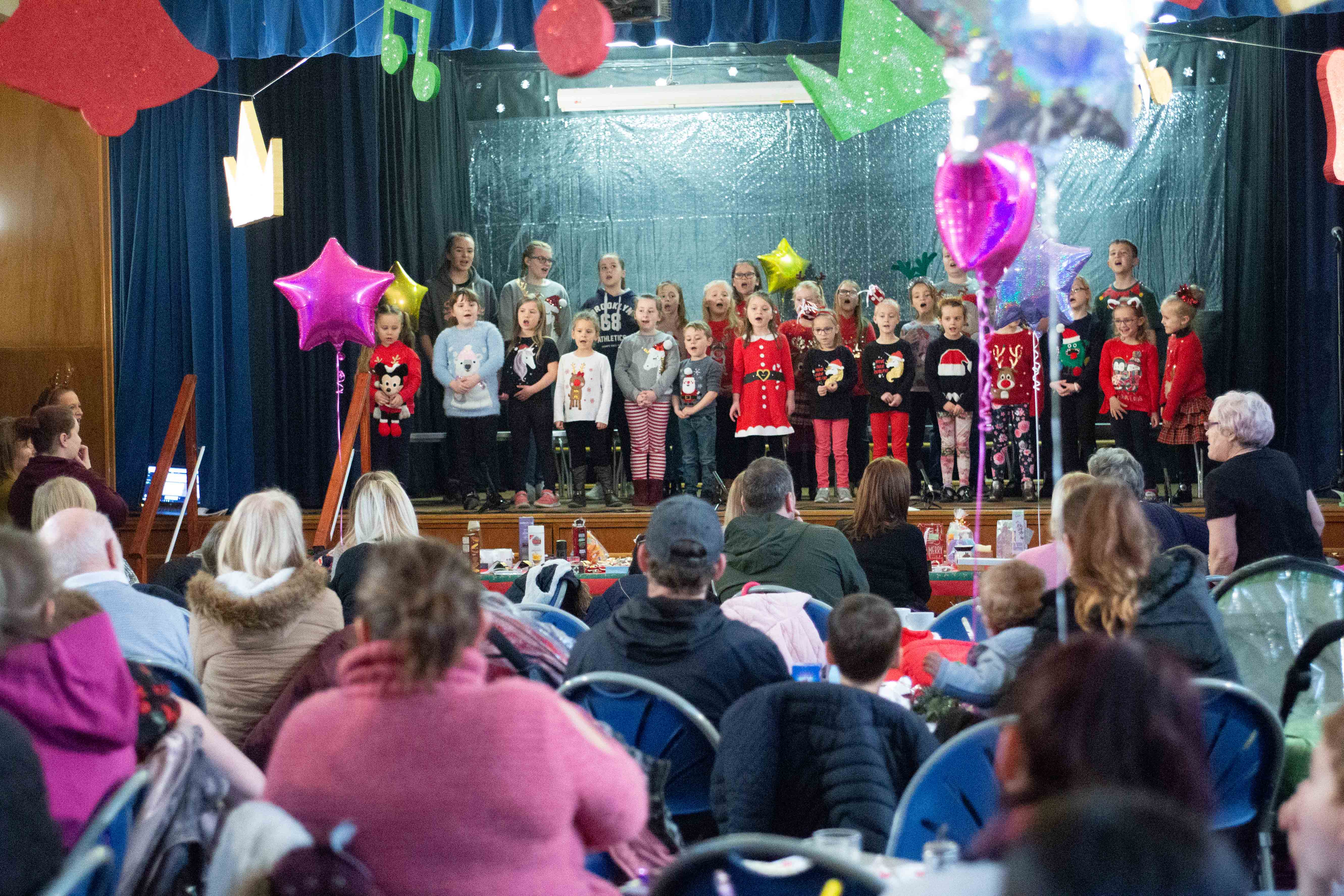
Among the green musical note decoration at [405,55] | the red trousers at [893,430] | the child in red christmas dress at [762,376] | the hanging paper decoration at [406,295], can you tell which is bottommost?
the red trousers at [893,430]

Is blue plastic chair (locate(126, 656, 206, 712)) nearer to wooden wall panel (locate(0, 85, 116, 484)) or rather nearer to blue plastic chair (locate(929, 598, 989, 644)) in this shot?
blue plastic chair (locate(929, 598, 989, 644))

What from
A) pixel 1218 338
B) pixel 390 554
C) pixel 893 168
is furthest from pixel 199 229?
pixel 390 554

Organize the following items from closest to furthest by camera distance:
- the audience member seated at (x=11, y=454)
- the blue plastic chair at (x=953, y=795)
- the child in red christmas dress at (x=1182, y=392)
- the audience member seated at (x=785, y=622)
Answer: the blue plastic chair at (x=953, y=795) < the audience member seated at (x=785, y=622) < the audience member seated at (x=11, y=454) < the child in red christmas dress at (x=1182, y=392)

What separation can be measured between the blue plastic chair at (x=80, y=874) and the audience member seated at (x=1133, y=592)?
1757 millimetres

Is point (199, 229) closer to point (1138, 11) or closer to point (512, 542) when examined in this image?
point (512, 542)

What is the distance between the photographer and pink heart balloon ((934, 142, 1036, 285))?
10.5ft

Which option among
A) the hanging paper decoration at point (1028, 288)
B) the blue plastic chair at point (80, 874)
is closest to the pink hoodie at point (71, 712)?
the blue plastic chair at point (80, 874)

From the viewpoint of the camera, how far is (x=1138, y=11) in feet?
8.45

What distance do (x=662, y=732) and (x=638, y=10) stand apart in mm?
4160

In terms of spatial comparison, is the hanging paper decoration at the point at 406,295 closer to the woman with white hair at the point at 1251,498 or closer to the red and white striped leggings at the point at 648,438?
the red and white striped leggings at the point at 648,438

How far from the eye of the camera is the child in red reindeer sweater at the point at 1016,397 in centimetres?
706

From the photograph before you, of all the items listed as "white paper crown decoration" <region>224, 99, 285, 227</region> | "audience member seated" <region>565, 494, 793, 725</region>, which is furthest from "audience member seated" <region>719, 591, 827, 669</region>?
"white paper crown decoration" <region>224, 99, 285, 227</region>

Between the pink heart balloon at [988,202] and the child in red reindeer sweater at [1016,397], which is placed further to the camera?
the child in red reindeer sweater at [1016,397]

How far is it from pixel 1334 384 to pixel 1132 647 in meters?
7.25
